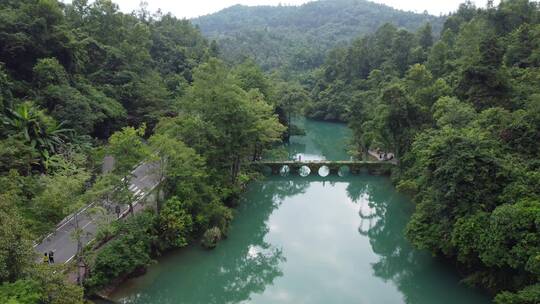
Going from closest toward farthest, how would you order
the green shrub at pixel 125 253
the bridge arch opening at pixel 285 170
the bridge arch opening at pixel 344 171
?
the green shrub at pixel 125 253 → the bridge arch opening at pixel 285 170 → the bridge arch opening at pixel 344 171

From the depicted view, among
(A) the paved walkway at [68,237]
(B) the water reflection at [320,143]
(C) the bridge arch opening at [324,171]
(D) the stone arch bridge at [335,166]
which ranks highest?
(A) the paved walkway at [68,237]

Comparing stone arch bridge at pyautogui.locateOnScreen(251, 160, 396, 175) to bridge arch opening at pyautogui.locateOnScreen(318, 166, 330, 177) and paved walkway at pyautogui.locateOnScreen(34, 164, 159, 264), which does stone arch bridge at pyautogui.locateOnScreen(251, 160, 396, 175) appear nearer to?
bridge arch opening at pyautogui.locateOnScreen(318, 166, 330, 177)

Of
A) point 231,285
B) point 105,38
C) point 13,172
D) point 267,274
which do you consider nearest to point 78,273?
point 13,172

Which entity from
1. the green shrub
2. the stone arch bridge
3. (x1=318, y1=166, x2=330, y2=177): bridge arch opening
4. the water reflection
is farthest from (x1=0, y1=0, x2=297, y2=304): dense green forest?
the water reflection

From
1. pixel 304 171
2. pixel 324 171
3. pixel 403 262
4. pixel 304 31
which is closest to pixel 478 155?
pixel 403 262

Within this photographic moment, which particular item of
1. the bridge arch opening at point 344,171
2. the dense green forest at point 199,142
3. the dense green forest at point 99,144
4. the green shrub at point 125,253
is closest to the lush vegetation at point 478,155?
the dense green forest at point 199,142

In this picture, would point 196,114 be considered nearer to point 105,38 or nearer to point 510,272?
point 510,272

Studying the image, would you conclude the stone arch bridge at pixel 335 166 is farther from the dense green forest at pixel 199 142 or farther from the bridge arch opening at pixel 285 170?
the dense green forest at pixel 199 142
